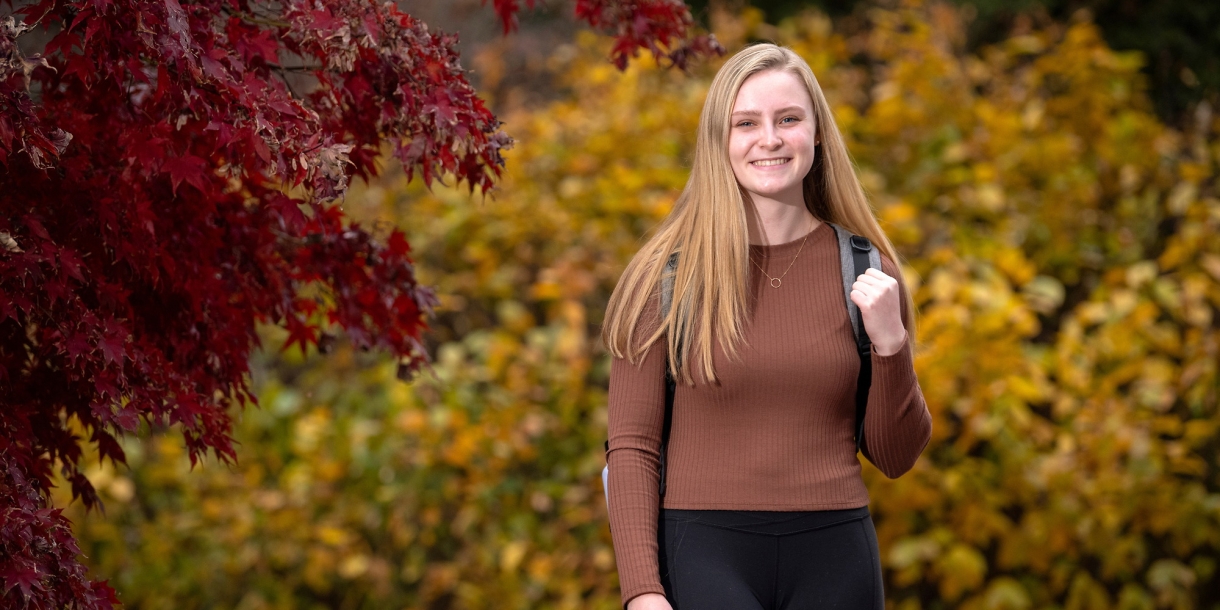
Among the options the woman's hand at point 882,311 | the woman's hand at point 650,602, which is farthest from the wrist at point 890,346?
the woman's hand at point 650,602

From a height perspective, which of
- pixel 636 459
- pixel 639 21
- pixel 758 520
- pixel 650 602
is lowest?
pixel 650 602

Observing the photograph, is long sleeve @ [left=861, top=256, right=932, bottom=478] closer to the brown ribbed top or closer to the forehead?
the brown ribbed top

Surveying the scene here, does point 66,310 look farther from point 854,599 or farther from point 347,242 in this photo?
point 854,599

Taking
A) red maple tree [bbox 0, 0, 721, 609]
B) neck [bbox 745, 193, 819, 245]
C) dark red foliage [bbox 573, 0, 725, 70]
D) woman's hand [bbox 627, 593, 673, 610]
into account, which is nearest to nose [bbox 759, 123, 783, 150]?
neck [bbox 745, 193, 819, 245]

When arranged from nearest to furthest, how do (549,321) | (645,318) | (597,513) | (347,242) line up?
(645,318), (347,242), (597,513), (549,321)

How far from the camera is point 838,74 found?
19.9ft

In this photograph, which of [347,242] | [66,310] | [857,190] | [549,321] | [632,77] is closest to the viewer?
[66,310]

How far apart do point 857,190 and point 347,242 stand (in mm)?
1170

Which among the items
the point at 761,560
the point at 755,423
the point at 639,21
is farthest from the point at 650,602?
the point at 639,21

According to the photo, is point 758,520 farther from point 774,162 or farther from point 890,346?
point 774,162

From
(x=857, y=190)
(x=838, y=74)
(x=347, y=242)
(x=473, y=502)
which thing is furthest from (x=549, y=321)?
(x=857, y=190)

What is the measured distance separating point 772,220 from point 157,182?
1.14m

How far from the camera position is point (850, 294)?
2037mm

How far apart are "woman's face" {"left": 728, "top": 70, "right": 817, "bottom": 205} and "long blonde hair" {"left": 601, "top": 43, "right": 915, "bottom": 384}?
2cm
